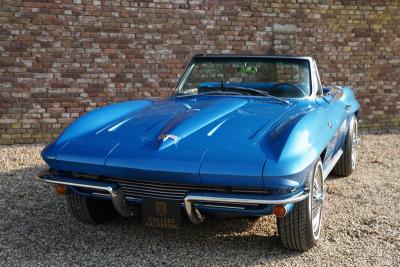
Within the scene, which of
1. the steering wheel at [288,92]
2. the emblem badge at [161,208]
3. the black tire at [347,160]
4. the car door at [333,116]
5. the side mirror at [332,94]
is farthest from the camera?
the black tire at [347,160]

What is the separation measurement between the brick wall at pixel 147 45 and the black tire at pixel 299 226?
4471 millimetres

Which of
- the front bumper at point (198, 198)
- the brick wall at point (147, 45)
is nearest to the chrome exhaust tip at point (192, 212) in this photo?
the front bumper at point (198, 198)

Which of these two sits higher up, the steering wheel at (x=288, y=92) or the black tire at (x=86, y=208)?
the steering wheel at (x=288, y=92)

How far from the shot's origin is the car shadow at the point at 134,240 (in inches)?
123

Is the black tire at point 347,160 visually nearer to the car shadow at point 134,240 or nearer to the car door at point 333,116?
the car door at point 333,116

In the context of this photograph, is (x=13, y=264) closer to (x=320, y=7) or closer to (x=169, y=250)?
(x=169, y=250)

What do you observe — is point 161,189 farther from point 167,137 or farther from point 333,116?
point 333,116

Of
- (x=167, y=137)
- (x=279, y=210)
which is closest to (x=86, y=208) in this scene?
(x=167, y=137)

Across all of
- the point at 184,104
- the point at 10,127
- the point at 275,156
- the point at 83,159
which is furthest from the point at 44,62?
the point at 275,156

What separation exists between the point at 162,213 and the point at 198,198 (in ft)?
0.94

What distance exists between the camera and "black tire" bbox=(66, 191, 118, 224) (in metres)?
3.59

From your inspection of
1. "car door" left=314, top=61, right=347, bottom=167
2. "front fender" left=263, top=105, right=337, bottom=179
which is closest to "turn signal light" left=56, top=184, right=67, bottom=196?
"front fender" left=263, top=105, right=337, bottom=179

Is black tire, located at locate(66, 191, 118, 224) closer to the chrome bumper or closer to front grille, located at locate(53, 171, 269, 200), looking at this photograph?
the chrome bumper

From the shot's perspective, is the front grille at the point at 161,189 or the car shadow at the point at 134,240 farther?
the car shadow at the point at 134,240
